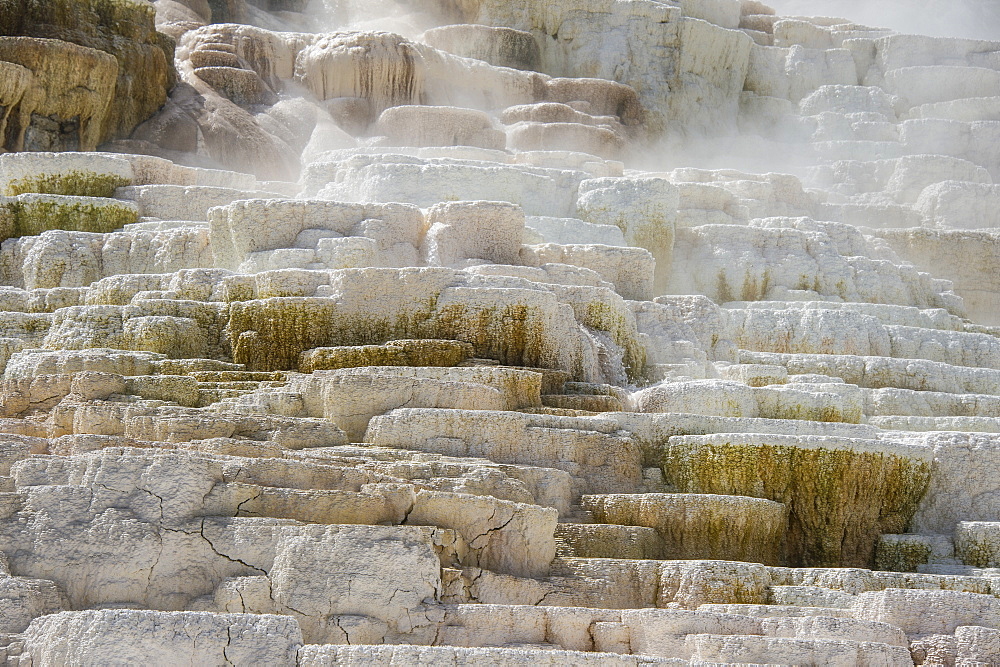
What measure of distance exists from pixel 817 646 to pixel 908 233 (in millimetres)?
15224

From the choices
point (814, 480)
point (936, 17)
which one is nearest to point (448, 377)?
point (814, 480)

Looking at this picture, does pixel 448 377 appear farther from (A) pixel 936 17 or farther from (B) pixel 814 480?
(A) pixel 936 17

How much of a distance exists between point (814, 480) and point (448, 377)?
2.74 meters

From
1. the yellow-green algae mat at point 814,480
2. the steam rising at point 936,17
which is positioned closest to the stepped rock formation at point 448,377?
the yellow-green algae mat at point 814,480

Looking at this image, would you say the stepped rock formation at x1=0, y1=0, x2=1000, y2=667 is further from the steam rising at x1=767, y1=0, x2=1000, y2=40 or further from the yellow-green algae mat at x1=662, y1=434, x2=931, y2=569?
the steam rising at x1=767, y1=0, x2=1000, y2=40

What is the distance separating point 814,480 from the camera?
366 inches

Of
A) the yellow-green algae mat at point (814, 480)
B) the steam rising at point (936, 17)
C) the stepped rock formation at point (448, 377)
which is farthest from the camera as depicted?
the steam rising at point (936, 17)

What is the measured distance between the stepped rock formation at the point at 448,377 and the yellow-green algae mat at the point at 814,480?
24 mm

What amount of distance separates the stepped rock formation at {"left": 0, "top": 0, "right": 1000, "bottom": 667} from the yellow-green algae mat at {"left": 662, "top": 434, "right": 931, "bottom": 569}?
0.02 meters

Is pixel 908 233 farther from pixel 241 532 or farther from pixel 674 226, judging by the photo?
pixel 241 532

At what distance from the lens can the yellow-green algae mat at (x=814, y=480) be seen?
30.3 ft

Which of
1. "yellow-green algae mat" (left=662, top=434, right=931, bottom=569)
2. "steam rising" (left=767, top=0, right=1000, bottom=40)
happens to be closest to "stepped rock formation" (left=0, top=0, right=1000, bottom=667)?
"yellow-green algae mat" (left=662, top=434, right=931, bottom=569)

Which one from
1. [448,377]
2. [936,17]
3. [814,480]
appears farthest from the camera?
[936,17]

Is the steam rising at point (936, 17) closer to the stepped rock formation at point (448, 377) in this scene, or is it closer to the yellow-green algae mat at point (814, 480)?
the stepped rock formation at point (448, 377)
